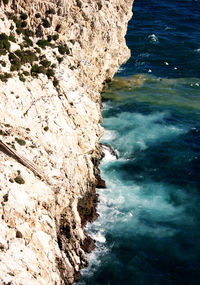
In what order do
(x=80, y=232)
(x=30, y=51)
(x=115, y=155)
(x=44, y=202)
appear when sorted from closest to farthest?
1. (x=44, y=202)
2. (x=80, y=232)
3. (x=30, y=51)
4. (x=115, y=155)

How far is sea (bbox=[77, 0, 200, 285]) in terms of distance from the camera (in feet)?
171

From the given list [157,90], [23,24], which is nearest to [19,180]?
[23,24]

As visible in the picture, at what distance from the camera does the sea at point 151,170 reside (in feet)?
171

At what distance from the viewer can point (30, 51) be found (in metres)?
56.2

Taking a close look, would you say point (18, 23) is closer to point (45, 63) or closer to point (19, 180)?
point (45, 63)

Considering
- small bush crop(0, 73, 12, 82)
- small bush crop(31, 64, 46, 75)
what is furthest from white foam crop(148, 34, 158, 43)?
small bush crop(0, 73, 12, 82)

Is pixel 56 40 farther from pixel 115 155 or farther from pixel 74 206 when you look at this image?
pixel 74 206

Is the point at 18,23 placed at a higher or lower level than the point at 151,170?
higher

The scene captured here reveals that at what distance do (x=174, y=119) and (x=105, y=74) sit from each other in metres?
19.1

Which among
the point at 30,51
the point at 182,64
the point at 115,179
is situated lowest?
the point at 115,179

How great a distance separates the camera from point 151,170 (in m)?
69.6

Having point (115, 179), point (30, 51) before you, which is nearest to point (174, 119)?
point (115, 179)

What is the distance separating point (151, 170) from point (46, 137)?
26.8m

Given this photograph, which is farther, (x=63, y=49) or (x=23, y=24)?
(x=63, y=49)
